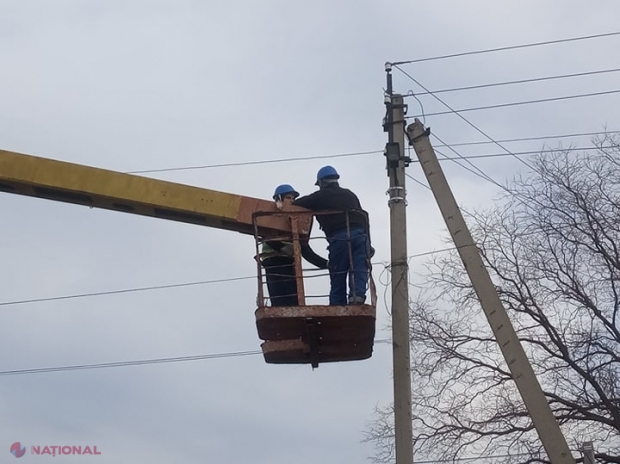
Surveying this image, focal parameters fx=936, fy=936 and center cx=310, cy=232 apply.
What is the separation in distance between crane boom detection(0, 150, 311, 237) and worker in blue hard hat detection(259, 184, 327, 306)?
0.14 m

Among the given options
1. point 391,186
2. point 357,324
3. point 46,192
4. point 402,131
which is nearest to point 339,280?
point 357,324

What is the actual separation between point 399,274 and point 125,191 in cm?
272

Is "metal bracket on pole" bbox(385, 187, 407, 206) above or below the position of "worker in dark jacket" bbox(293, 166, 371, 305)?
above

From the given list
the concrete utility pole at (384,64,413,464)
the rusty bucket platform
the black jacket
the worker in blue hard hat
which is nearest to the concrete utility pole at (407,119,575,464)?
the concrete utility pole at (384,64,413,464)

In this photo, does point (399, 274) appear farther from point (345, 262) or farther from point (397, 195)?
point (397, 195)

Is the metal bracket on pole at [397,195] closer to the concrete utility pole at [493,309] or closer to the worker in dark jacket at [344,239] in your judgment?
the concrete utility pole at [493,309]

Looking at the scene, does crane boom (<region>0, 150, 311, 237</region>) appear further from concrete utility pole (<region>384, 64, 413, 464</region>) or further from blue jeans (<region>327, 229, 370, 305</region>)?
concrete utility pole (<region>384, 64, 413, 464</region>)

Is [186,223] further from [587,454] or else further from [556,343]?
[556,343]

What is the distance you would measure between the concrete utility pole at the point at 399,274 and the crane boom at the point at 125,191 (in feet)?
3.94

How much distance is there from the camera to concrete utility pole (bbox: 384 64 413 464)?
27.7ft

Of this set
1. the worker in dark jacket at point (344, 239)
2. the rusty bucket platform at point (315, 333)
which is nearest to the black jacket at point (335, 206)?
the worker in dark jacket at point (344, 239)

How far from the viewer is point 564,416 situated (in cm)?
1486

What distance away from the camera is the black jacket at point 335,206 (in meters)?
8.59

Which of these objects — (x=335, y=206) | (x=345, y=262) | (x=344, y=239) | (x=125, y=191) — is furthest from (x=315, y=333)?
(x=125, y=191)
